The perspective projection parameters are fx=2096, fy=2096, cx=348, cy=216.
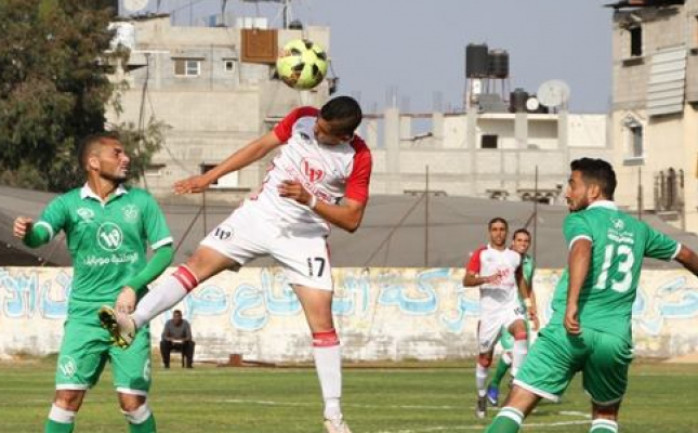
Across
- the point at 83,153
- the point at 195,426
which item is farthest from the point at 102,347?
the point at 195,426

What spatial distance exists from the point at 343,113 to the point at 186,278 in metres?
1.62

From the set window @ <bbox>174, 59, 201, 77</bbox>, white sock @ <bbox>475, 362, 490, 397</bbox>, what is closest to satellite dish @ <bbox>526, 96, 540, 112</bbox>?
window @ <bbox>174, 59, 201, 77</bbox>

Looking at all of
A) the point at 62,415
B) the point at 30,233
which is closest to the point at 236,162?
the point at 30,233

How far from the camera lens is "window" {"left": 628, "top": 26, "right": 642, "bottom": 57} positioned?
83.5 m

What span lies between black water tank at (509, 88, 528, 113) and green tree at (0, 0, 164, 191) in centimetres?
5474

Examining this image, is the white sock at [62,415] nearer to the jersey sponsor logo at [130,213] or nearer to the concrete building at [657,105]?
the jersey sponsor logo at [130,213]

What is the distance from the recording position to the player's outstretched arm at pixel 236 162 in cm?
1477

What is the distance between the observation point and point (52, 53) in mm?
68375

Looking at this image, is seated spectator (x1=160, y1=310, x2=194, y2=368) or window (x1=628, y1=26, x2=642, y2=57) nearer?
seated spectator (x1=160, y1=310, x2=194, y2=368)

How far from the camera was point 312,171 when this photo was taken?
14.9 meters

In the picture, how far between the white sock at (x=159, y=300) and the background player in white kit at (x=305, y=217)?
1 cm

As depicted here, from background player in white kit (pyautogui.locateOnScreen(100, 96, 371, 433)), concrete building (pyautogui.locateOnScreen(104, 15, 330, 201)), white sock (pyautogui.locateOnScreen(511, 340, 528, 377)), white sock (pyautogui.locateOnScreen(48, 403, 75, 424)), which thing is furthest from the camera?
concrete building (pyautogui.locateOnScreen(104, 15, 330, 201))

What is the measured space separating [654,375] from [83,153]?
2528cm

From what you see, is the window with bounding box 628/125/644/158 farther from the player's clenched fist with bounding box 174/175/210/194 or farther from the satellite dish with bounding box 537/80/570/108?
the player's clenched fist with bounding box 174/175/210/194
